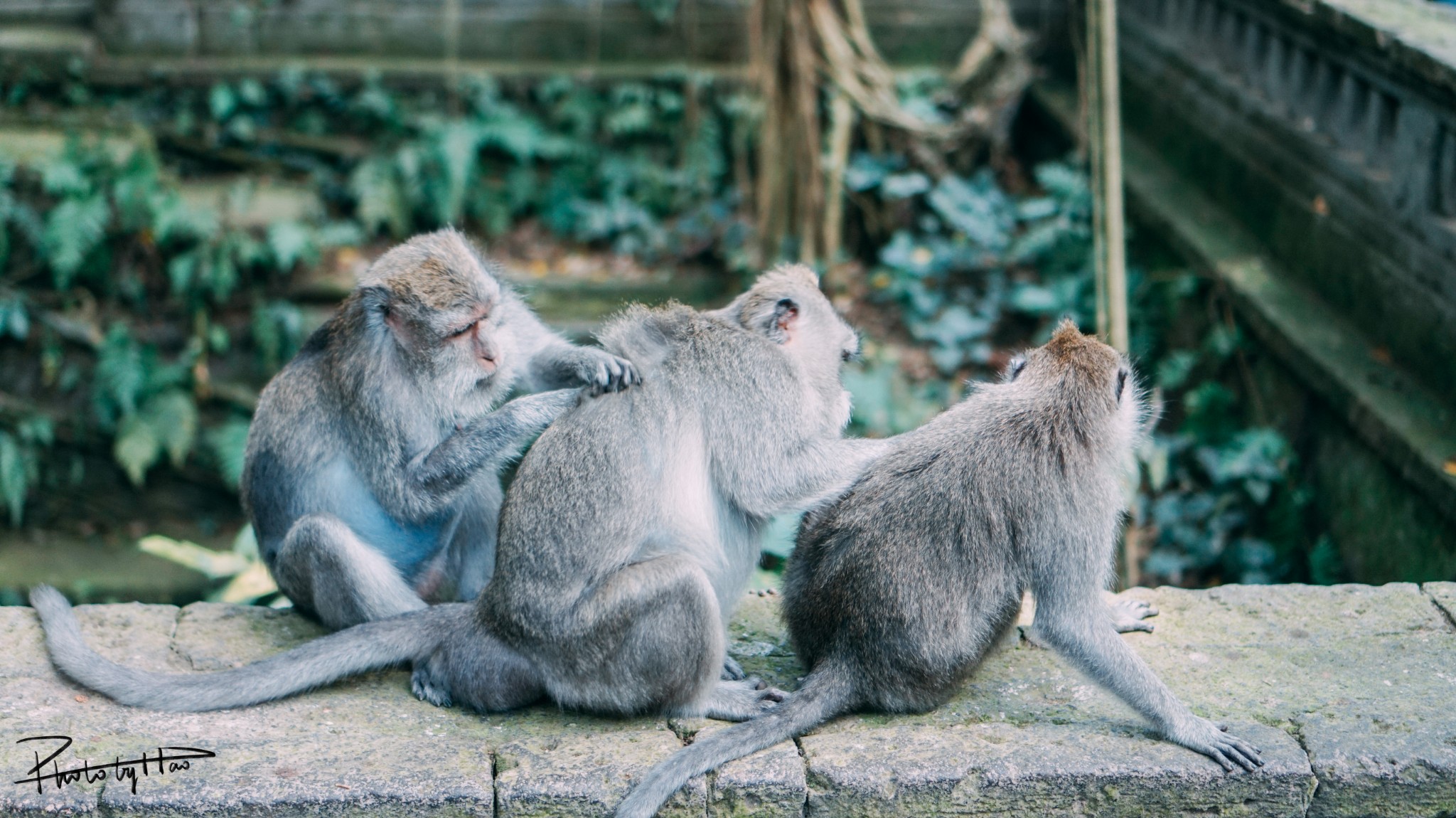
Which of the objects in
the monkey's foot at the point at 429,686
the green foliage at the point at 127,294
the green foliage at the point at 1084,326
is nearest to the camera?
the monkey's foot at the point at 429,686

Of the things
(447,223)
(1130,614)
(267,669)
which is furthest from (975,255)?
(267,669)

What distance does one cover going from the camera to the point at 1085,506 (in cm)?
350

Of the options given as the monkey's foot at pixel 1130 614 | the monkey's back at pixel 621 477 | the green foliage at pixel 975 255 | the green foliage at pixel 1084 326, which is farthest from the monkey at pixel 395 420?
the green foliage at pixel 975 255

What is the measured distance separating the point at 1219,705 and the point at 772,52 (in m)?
5.02

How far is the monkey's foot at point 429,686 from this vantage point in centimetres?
373

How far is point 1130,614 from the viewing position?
408cm

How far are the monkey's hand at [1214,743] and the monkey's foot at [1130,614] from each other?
585mm

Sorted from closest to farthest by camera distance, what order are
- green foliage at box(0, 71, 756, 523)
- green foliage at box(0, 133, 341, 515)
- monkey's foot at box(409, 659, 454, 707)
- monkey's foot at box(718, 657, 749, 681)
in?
1. monkey's foot at box(409, 659, 454, 707)
2. monkey's foot at box(718, 657, 749, 681)
3. green foliage at box(0, 133, 341, 515)
4. green foliage at box(0, 71, 756, 523)

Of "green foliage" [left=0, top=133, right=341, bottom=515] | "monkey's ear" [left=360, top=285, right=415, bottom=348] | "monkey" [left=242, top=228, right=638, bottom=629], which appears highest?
"monkey's ear" [left=360, top=285, right=415, bottom=348]

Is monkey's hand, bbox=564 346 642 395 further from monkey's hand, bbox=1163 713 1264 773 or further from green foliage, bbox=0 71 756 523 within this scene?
green foliage, bbox=0 71 756 523

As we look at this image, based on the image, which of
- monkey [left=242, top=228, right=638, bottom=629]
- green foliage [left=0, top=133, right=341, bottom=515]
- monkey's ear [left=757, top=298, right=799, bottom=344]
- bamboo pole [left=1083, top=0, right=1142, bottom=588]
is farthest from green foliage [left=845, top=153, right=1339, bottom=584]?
green foliage [left=0, top=133, right=341, bottom=515]

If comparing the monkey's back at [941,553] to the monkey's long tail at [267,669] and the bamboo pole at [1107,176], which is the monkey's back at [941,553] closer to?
the monkey's long tail at [267,669]

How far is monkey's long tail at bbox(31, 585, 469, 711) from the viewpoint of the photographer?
12.0 ft

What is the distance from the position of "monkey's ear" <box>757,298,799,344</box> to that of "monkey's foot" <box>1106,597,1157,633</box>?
1.26 meters
